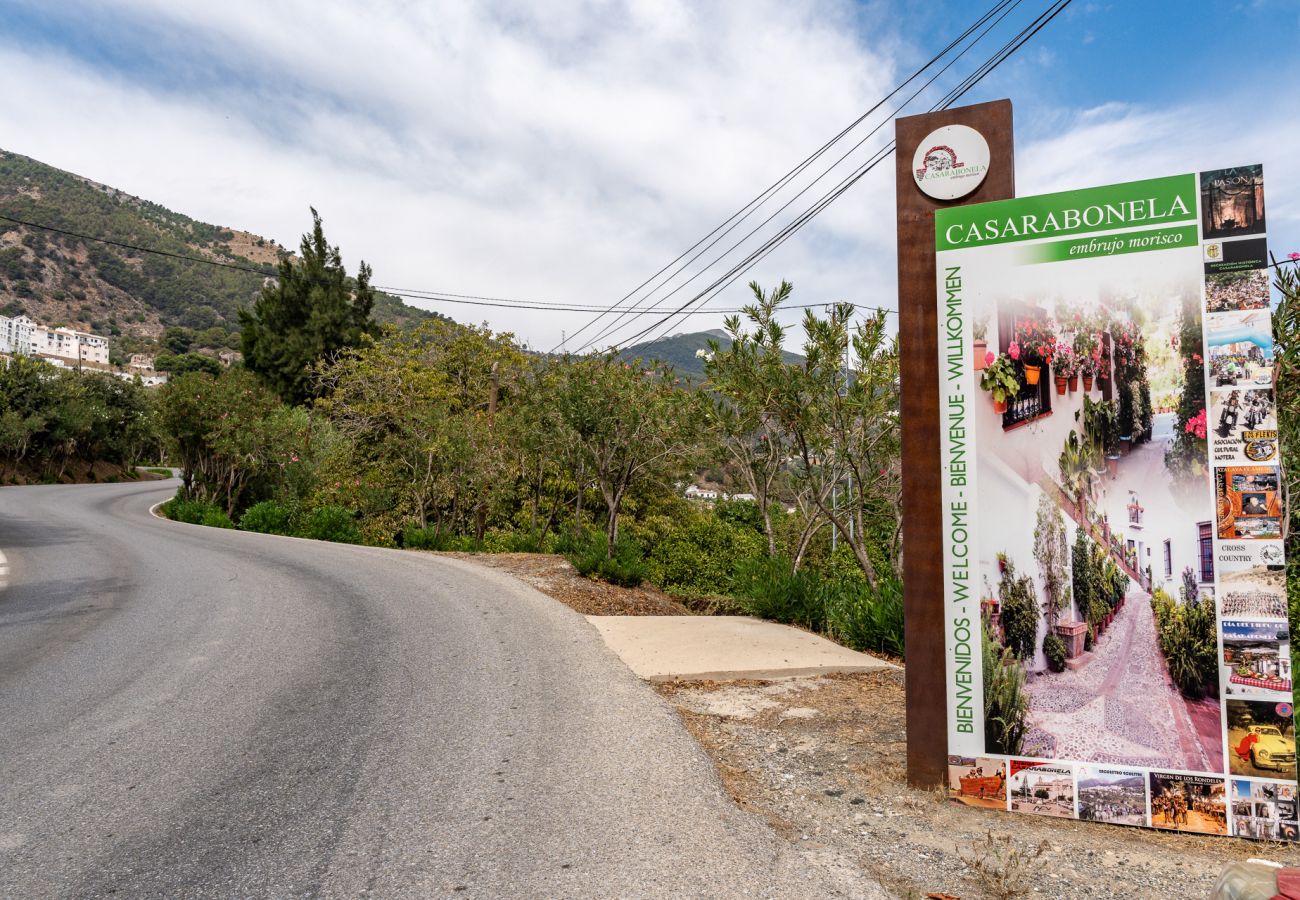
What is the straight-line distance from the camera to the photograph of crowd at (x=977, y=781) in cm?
A: 411

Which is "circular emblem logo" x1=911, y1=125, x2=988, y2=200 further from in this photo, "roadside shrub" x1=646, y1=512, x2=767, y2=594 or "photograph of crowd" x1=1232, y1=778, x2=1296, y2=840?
"roadside shrub" x1=646, y1=512, x2=767, y2=594

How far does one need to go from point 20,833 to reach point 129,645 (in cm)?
483

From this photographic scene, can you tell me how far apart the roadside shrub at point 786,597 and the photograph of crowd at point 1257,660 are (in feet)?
19.0

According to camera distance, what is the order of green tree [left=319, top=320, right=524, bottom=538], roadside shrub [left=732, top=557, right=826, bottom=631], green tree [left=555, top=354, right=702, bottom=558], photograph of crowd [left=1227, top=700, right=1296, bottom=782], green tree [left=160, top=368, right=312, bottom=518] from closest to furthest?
photograph of crowd [left=1227, top=700, right=1296, bottom=782], roadside shrub [left=732, top=557, right=826, bottom=631], green tree [left=555, top=354, right=702, bottom=558], green tree [left=319, top=320, right=524, bottom=538], green tree [left=160, top=368, right=312, bottom=518]

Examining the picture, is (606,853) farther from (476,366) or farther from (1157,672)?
(476,366)

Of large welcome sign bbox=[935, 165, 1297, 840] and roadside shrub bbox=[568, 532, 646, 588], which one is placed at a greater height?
large welcome sign bbox=[935, 165, 1297, 840]

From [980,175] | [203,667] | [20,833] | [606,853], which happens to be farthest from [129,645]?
[980,175]

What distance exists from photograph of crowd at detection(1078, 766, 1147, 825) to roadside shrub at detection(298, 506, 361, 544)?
64.0 feet

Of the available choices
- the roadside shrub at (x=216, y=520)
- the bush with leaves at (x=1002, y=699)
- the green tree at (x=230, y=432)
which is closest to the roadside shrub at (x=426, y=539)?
the roadside shrub at (x=216, y=520)

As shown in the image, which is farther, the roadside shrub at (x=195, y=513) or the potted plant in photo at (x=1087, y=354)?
the roadside shrub at (x=195, y=513)

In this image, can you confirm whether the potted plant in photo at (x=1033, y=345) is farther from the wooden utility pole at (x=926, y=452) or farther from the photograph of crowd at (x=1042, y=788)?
the photograph of crowd at (x=1042, y=788)

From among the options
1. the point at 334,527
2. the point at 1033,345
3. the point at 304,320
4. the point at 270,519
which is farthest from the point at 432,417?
the point at 304,320

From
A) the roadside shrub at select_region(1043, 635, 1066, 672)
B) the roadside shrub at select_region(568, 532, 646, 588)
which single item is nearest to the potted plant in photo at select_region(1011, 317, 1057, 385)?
the roadside shrub at select_region(1043, 635, 1066, 672)

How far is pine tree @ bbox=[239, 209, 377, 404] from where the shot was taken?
40719 mm
